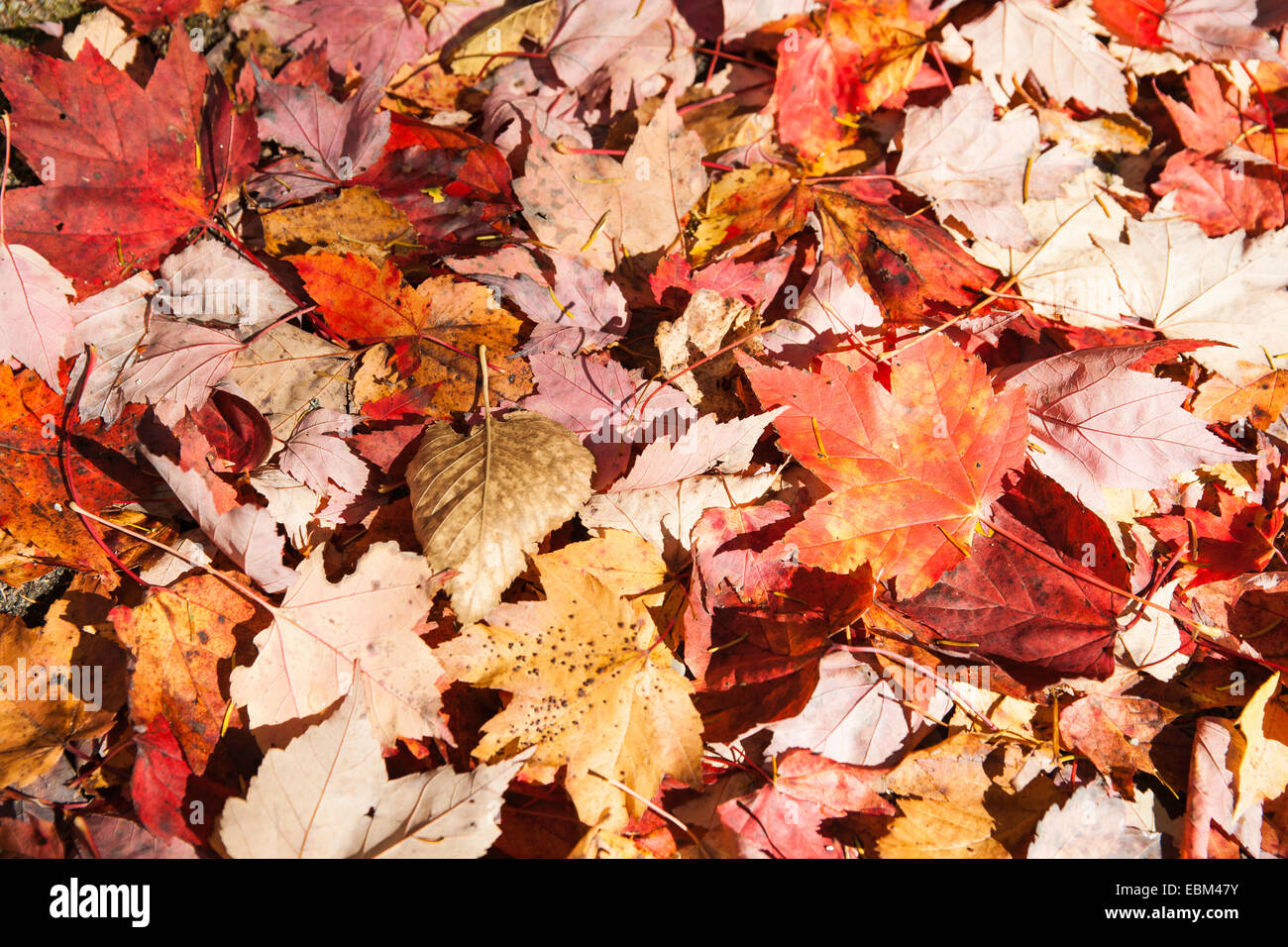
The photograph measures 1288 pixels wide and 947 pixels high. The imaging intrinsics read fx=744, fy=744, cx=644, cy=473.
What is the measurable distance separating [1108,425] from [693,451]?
954 mm

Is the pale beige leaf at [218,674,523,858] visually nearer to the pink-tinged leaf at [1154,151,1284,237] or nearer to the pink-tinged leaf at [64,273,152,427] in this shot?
the pink-tinged leaf at [64,273,152,427]

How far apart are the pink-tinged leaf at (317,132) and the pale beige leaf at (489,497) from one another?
0.77 meters

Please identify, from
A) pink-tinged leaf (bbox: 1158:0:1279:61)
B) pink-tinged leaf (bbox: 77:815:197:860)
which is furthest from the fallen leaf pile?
pink-tinged leaf (bbox: 1158:0:1279:61)

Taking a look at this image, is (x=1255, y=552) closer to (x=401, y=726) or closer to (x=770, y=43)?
(x=770, y=43)

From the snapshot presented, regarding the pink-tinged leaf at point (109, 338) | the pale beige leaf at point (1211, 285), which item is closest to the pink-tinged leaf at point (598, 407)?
the pink-tinged leaf at point (109, 338)

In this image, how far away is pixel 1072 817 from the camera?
1.55 metres

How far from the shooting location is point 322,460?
1.64 meters

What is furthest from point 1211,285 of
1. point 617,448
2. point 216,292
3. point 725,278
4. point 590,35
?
point 216,292

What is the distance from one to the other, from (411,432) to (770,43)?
4.90 ft

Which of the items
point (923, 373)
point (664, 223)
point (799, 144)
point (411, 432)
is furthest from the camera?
point (799, 144)

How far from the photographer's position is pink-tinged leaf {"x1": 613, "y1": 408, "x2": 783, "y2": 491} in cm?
158

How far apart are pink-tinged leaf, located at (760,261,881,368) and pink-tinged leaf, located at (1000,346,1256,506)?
40 centimetres

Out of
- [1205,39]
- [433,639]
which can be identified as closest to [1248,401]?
[1205,39]

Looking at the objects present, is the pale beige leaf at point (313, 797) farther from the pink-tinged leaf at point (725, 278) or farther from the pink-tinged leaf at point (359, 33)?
the pink-tinged leaf at point (359, 33)
